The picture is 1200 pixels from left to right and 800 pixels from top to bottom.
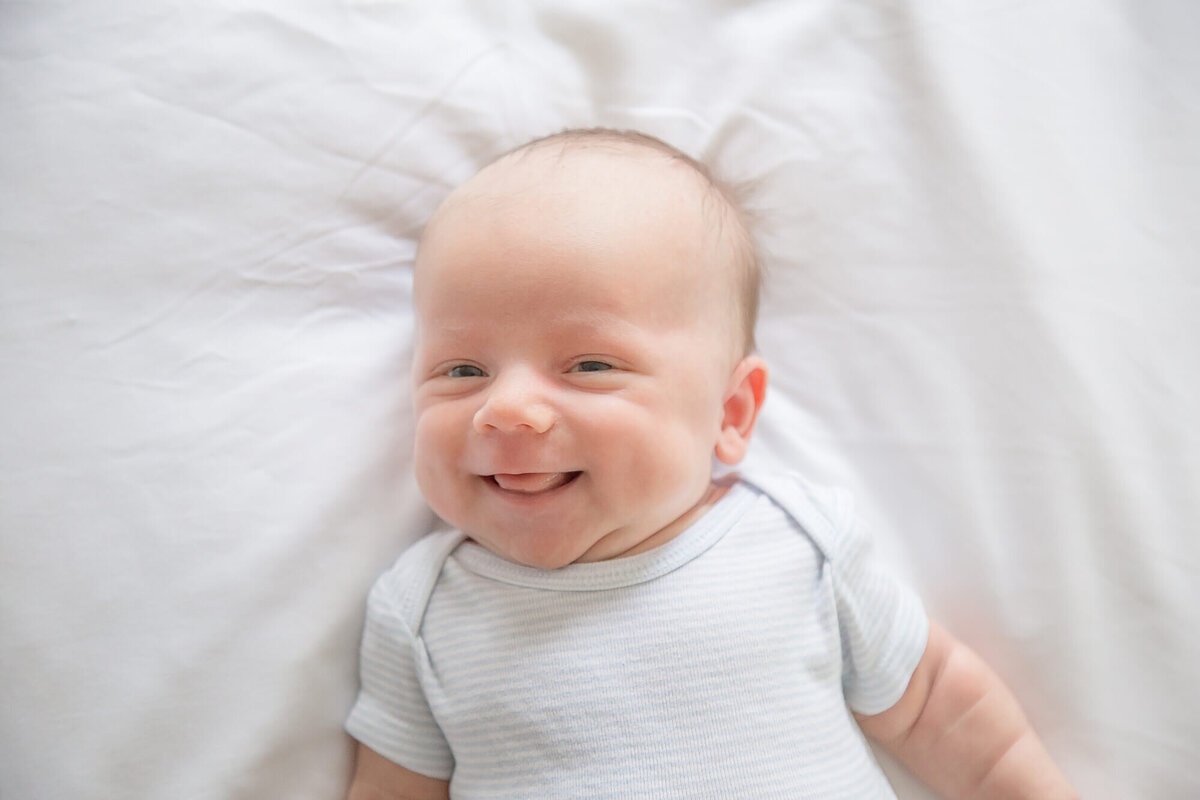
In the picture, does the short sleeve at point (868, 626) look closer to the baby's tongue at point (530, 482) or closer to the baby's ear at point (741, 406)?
the baby's ear at point (741, 406)

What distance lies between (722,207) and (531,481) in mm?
402

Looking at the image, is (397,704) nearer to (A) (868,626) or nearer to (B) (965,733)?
(A) (868,626)

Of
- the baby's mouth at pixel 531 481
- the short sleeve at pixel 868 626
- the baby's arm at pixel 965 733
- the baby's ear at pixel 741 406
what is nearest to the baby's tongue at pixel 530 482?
the baby's mouth at pixel 531 481

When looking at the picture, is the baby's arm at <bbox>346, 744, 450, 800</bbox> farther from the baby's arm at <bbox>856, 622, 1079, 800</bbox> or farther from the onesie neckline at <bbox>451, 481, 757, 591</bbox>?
the baby's arm at <bbox>856, 622, 1079, 800</bbox>

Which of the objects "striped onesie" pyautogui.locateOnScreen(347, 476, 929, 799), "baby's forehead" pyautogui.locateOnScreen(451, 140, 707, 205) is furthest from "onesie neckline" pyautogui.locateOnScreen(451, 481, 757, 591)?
"baby's forehead" pyautogui.locateOnScreen(451, 140, 707, 205)

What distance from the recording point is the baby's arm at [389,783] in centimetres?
99

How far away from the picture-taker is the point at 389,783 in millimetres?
995

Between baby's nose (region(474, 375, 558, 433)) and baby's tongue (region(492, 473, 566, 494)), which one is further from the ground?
baby's nose (region(474, 375, 558, 433))

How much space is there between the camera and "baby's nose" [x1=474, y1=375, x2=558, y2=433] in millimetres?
838

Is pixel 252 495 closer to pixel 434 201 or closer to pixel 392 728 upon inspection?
pixel 392 728

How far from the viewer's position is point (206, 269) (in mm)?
1030

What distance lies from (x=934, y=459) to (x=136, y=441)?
952 mm

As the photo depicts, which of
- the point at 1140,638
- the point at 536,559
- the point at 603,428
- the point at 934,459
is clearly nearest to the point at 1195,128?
the point at 934,459

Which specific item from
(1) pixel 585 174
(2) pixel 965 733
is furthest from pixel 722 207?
(2) pixel 965 733
